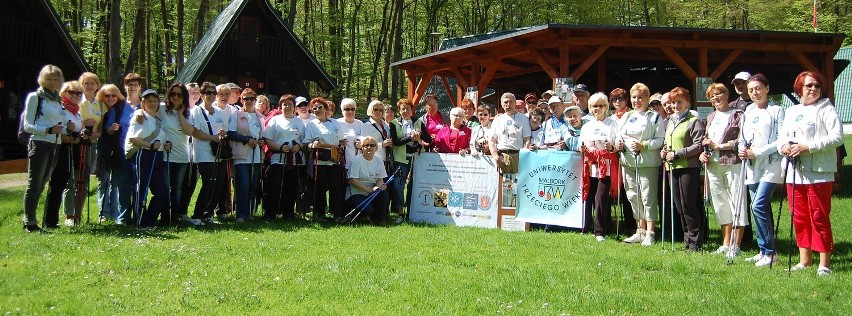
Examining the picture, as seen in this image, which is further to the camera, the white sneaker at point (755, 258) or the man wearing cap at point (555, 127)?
the man wearing cap at point (555, 127)

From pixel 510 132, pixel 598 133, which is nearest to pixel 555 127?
pixel 510 132

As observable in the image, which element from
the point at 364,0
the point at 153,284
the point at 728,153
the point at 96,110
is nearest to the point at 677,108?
the point at 728,153

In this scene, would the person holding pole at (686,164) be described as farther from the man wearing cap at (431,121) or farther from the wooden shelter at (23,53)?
the wooden shelter at (23,53)

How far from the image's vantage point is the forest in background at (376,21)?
32.4 metres

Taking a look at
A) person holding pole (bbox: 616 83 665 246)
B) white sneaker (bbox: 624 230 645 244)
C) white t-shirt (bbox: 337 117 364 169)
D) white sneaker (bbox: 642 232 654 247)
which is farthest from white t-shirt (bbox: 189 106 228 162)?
white sneaker (bbox: 642 232 654 247)

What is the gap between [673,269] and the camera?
615cm

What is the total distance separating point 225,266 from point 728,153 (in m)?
4.86

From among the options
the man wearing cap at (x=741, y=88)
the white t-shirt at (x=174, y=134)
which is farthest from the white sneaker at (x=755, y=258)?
the white t-shirt at (x=174, y=134)

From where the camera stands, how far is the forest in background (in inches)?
1276

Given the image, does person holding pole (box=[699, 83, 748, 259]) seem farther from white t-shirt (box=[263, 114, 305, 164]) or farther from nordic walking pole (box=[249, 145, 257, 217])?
nordic walking pole (box=[249, 145, 257, 217])

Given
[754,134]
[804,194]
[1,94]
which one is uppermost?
[1,94]

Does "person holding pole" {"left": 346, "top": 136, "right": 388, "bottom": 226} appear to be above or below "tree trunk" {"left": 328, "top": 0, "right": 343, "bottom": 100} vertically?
below

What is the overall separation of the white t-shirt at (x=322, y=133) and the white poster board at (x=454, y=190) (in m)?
1.24

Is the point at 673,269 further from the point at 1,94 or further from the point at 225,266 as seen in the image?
the point at 1,94
